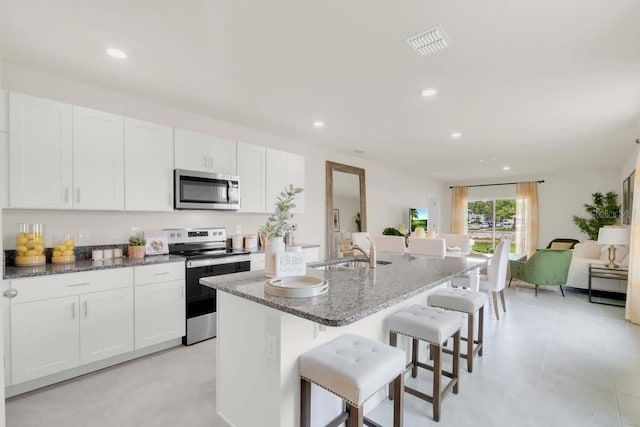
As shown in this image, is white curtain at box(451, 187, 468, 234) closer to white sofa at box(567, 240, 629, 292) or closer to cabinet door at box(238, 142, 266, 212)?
white sofa at box(567, 240, 629, 292)

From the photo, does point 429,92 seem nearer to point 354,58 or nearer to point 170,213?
point 354,58

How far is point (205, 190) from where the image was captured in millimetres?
3395

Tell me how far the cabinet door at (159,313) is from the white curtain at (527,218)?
8299 mm

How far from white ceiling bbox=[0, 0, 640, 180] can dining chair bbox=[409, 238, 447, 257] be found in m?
1.56

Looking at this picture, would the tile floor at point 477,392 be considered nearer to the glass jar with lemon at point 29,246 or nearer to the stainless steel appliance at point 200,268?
the stainless steel appliance at point 200,268

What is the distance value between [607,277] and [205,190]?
6.00 meters

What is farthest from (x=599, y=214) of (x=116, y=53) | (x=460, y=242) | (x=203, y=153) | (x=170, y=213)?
(x=116, y=53)

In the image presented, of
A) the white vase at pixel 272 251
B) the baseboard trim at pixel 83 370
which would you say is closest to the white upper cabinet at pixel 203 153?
the baseboard trim at pixel 83 370

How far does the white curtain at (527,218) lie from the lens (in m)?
7.95

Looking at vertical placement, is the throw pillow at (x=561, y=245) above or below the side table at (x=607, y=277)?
above

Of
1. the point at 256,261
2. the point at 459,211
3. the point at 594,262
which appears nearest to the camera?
the point at 256,261

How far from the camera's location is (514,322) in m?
3.81

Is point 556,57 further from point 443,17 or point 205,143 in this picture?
point 205,143

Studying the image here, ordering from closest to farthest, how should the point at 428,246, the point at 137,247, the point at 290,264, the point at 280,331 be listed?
the point at 280,331 → the point at 290,264 → the point at 137,247 → the point at 428,246
